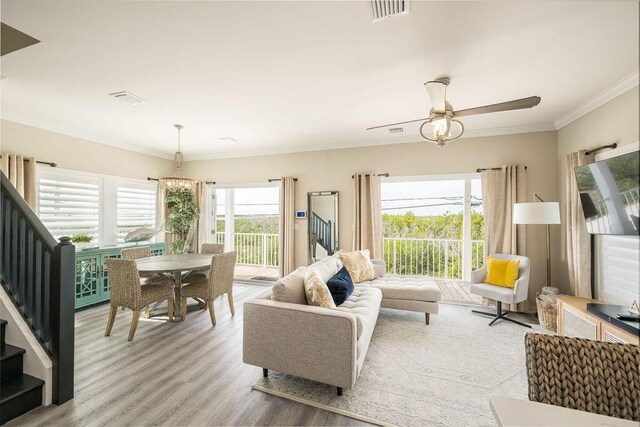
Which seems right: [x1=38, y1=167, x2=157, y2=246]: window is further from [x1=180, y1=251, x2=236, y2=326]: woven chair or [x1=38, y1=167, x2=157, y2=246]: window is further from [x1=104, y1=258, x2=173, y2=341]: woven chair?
[x1=180, y1=251, x2=236, y2=326]: woven chair

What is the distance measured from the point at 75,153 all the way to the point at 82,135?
30 centimetres

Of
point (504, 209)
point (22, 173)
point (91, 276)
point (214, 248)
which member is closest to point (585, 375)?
point (504, 209)

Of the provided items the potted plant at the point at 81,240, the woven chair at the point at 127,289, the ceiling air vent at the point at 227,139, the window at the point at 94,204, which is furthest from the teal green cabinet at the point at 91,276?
the ceiling air vent at the point at 227,139

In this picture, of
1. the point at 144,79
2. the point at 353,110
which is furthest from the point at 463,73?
the point at 144,79

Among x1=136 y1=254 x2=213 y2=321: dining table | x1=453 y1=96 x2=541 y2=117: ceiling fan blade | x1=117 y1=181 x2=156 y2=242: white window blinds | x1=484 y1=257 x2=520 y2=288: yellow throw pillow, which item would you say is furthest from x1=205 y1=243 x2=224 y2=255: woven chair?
x1=484 y1=257 x2=520 y2=288: yellow throw pillow

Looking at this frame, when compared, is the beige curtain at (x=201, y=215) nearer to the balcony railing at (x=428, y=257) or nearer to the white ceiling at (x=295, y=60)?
the white ceiling at (x=295, y=60)

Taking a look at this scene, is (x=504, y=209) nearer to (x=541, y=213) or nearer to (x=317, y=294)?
(x=541, y=213)

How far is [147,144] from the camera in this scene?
5.07 meters

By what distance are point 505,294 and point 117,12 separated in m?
4.58

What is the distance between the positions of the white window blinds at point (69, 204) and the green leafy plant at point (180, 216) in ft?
3.93

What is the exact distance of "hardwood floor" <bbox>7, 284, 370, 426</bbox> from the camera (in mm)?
1912

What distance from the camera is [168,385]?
2.25 m

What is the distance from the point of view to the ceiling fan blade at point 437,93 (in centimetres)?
227

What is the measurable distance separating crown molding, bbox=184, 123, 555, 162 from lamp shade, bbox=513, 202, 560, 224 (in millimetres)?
1286
